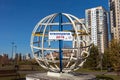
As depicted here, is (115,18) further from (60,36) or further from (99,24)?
(60,36)

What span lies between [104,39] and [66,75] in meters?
84.7

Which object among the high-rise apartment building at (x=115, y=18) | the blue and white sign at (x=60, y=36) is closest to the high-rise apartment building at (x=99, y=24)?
the high-rise apartment building at (x=115, y=18)

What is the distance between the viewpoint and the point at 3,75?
1048 inches

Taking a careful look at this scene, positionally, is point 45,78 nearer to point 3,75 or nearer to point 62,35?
point 62,35

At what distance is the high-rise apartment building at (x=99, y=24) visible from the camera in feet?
329

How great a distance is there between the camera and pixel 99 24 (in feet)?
345

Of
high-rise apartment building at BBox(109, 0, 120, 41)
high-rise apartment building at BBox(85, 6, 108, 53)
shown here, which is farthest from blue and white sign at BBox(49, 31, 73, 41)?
high-rise apartment building at BBox(85, 6, 108, 53)

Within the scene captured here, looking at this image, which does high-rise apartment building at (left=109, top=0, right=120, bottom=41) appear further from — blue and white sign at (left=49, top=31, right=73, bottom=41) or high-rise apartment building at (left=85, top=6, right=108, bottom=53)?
blue and white sign at (left=49, top=31, right=73, bottom=41)

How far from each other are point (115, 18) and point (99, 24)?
946 cm

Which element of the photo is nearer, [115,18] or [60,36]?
[60,36]

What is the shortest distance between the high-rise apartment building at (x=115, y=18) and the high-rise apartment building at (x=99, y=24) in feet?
15.0

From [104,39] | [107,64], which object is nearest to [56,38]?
[107,64]

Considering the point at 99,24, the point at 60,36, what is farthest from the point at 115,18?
the point at 60,36

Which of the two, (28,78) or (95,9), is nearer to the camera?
(28,78)
